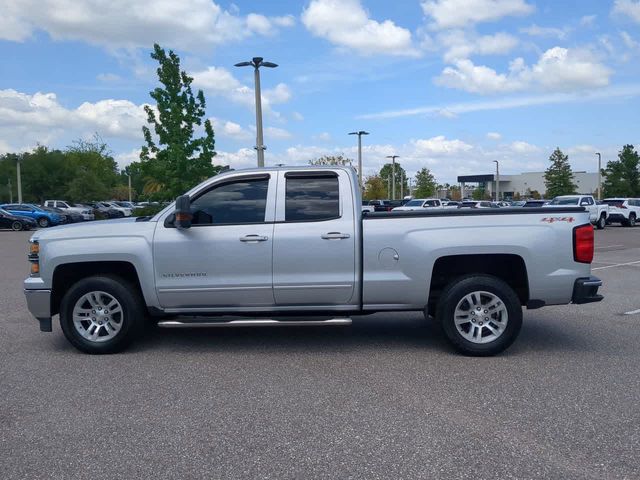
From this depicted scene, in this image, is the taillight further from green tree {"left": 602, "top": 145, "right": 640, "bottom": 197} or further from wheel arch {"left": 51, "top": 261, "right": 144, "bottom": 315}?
green tree {"left": 602, "top": 145, "right": 640, "bottom": 197}

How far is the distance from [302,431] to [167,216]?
10.3 ft

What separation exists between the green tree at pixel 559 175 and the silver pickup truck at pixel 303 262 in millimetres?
68763

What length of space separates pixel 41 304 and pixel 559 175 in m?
71.5

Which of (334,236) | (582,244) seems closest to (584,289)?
(582,244)

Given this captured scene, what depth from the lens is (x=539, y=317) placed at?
876cm

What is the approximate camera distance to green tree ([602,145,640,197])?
62.2 metres

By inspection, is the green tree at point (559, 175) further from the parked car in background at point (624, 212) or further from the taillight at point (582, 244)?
the taillight at point (582, 244)

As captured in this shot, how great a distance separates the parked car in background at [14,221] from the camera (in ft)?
125

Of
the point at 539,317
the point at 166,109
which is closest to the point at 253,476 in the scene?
the point at 539,317

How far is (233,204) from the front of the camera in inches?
269

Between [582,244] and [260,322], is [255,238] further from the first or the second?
[582,244]

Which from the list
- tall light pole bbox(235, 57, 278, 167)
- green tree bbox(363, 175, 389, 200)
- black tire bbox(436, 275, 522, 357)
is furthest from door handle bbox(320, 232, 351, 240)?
green tree bbox(363, 175, 389, 200)

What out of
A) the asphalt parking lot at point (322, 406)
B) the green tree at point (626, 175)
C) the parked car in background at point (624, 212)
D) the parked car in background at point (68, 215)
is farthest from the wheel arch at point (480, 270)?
the green tree at point (626, 175)

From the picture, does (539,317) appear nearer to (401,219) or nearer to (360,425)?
(401,219)
